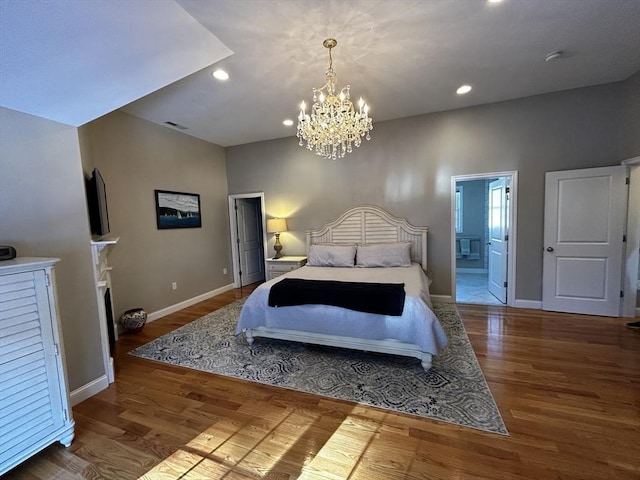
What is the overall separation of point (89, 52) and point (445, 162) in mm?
4214

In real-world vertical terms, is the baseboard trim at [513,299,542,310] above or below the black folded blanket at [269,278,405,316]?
below

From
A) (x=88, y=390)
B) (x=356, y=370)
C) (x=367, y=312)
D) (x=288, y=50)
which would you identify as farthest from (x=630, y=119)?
(x=88, y=390)

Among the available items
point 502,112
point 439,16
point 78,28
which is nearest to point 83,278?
point 78,28

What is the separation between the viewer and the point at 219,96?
3.35 metres

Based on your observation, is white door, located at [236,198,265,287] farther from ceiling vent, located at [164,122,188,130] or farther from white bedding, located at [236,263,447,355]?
white bedding, located at [236,263,447,355]

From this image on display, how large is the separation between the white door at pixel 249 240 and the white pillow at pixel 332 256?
204 cm

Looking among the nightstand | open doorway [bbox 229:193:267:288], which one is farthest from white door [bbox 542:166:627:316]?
open doorway [bbox 229:193:267:288]

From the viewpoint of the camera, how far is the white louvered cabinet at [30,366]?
58.5 inches

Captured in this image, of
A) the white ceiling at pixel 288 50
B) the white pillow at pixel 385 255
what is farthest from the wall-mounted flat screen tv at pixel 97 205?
the white pillow at pixel 385 255

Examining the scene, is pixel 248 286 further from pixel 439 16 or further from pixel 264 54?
pixel 439 16

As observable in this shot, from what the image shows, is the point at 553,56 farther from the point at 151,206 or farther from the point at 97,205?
the point at 151,206

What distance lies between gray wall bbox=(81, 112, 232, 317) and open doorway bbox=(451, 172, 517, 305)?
→ 4.26m

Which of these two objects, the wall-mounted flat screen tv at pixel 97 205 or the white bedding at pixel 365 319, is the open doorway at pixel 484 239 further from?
the wall-mounted flat screen tv at pixel 97 205

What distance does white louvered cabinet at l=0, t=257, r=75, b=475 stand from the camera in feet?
4.87
